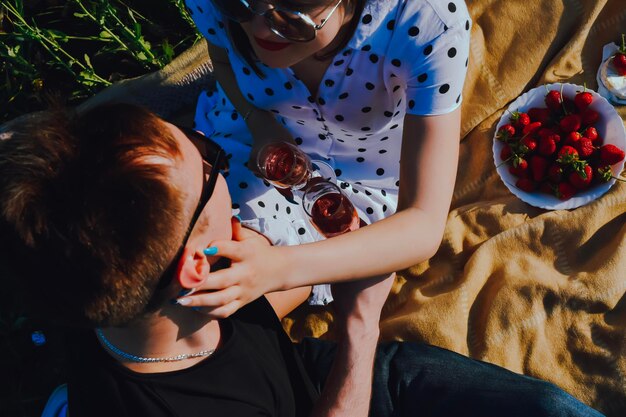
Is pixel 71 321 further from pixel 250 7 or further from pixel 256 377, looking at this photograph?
pixel 250 7

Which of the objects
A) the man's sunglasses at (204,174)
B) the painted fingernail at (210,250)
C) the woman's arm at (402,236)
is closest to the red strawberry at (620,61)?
the woman's arm at (402,236)

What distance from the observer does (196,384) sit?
1.37 meters

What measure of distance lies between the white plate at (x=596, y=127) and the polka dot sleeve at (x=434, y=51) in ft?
2.91

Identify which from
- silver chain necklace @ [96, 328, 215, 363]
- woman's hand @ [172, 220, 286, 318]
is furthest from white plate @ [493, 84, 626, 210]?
silver chain necklace @ [96, 328, 215, 363]

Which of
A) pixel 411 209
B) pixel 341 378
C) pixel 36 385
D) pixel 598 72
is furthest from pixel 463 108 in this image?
pixel 36 385

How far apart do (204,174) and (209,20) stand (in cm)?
63

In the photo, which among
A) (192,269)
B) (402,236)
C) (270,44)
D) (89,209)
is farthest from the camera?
(402,236)

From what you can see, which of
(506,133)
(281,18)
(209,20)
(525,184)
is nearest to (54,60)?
(209,20)

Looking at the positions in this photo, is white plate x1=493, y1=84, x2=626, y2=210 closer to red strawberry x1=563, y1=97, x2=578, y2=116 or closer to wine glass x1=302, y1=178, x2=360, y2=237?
red strawberry x1=563, y1=97, x2=578, y2=116

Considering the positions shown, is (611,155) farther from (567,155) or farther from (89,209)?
(89,209)

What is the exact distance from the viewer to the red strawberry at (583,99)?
2346 millimetres

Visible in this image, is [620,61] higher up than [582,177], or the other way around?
[620,61]

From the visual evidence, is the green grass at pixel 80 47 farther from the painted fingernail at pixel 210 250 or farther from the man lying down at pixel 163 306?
the painted fingernail at pixel 210 250

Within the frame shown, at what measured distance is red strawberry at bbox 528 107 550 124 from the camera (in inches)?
96.0
